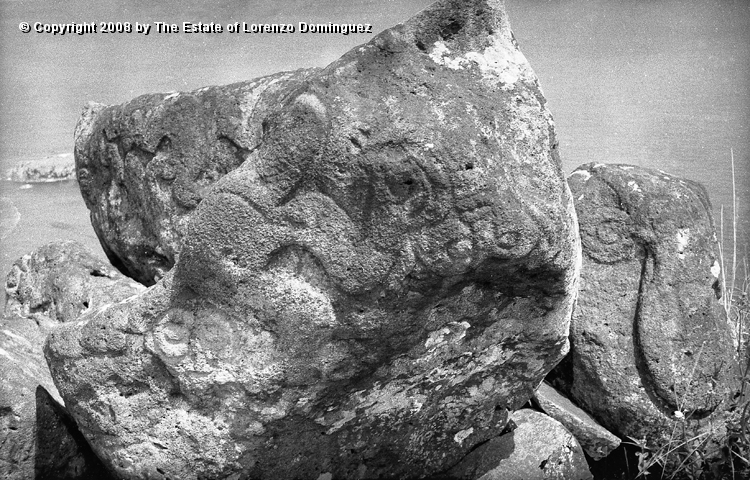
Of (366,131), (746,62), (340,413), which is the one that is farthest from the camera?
(746,62)

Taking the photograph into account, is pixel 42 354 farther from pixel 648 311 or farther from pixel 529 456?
pixel 648 311

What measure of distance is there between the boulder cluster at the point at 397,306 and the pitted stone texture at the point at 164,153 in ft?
0.06

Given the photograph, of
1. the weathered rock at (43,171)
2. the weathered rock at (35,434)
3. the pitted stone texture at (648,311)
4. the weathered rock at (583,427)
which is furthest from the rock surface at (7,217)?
the pitted stone texture at (648,311)

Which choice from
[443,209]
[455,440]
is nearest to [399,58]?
[443,209]

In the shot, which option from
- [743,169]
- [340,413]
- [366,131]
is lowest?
[743,169]

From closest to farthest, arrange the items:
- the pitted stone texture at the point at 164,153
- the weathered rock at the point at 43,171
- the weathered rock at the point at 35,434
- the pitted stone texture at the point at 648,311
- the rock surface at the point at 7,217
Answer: the weathered rock at the point at 35,434 → the pitted stone texture at the point at 648,311 → the pitted stone texture at the point at 164,153 → the rock surface at the point at 7,217 → the weathered rock at the point at 43,171

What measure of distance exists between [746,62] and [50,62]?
6.23m

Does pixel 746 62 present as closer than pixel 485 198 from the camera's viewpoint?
No

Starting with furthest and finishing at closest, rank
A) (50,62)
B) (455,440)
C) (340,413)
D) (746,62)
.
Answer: (50,62)
(746,62)
(455,440)
(340,413)

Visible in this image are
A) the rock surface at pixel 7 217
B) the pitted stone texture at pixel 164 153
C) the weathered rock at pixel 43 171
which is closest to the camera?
the pitted stone texture at pixel 164 153

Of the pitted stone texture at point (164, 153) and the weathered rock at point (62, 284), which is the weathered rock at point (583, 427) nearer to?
the pitted stone texture at point (164, 153)

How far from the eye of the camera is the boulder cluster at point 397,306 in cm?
173

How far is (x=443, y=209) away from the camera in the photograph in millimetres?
1709

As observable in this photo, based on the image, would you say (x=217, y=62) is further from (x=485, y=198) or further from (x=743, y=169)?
(x=485, y=198)
